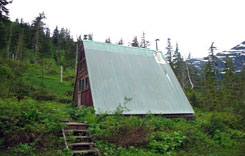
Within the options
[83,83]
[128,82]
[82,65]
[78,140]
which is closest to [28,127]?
[78,140]

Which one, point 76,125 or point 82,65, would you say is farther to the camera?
point 82,65

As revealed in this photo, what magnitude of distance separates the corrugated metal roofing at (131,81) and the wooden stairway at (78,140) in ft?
7.61

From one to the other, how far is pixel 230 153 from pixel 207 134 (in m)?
2.50

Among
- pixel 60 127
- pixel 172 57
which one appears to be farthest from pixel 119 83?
pixel 172 57

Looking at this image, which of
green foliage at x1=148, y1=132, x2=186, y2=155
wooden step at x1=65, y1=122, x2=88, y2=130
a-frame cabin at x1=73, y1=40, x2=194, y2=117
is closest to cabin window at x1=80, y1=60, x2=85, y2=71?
a-frame cabin at x1=73, y1=40, x2=194, y2=117

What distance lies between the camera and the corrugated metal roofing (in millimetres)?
12469

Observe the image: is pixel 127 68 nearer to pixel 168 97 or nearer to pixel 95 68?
pixel 95 68

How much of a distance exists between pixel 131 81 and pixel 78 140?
7.04 metres

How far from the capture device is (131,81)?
14164 mm

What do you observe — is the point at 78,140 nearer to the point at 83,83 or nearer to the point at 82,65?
the point at 83,83

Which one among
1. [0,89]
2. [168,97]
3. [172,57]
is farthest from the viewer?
[172,57]

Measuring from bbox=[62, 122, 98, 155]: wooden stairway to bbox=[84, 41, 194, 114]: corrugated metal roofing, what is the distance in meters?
2.32

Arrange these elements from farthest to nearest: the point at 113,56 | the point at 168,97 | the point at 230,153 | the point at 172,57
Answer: the point at 172,57 < the point at 113,56 < the point at 168,97 < the point at 230,153

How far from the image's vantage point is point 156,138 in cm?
939
